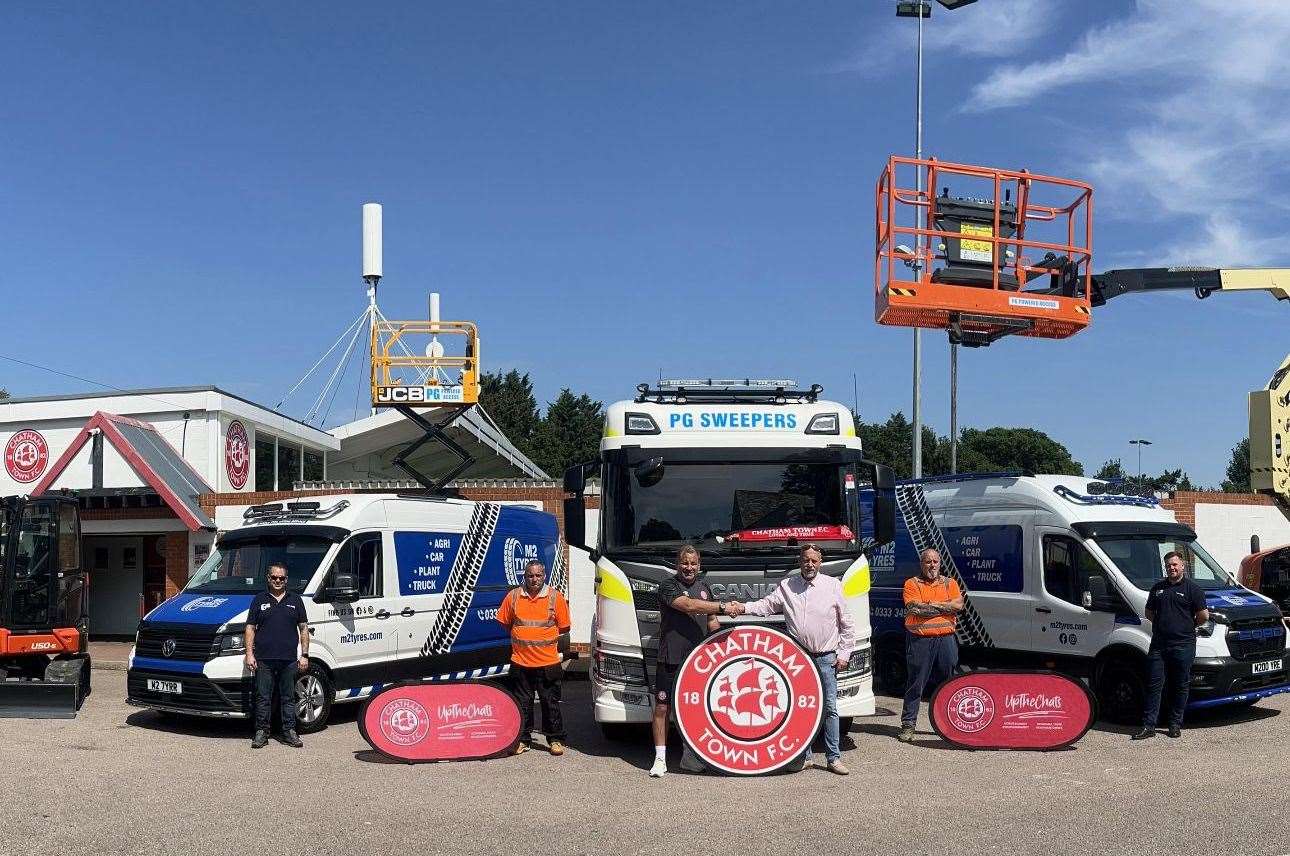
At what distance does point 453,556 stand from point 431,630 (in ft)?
3.34

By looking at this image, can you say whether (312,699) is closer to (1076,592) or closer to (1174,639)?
(1076,592)

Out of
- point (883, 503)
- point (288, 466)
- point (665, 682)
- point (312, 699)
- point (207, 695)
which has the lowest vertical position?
point (312, 699)

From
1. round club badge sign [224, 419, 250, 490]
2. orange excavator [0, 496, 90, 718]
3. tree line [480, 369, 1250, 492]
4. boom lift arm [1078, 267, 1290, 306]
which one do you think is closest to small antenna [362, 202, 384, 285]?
round club badge sign [224, 419, 250, 490]

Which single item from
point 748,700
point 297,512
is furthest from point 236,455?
point 748,700

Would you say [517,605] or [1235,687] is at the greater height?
[517,605]

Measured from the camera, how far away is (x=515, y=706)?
10.4 meters

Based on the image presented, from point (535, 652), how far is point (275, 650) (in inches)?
96.7

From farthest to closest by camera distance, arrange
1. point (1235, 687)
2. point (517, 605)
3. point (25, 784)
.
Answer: point (1235, 687) → point (517, 605) → point (25, 784)

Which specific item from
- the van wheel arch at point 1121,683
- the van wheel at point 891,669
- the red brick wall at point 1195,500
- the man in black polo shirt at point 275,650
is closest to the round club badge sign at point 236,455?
the man in black polo shirt at point 275,650

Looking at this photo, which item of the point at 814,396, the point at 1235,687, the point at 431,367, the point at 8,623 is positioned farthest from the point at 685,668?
the point at 431,367

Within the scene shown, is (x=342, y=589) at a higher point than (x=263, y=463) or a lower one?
lower

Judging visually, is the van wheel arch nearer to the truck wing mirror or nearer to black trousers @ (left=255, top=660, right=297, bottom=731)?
the truck wing mirror

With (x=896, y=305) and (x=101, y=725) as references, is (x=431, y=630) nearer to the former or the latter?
(x=101, y=725)

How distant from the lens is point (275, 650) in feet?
36.4
